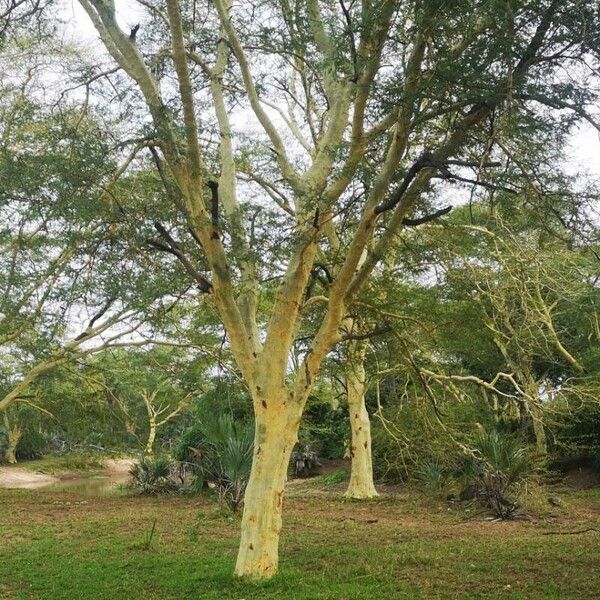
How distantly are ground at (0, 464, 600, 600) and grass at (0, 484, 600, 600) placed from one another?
0.02 meters

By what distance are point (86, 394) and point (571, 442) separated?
42.1ft

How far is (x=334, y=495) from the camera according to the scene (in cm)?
1697

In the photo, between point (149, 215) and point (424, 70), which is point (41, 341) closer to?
point (149, 215)

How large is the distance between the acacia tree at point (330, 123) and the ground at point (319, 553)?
35.7 inches

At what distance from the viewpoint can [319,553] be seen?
8609mm

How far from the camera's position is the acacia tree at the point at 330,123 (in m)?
5.35

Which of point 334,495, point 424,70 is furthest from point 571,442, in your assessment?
point 424,70

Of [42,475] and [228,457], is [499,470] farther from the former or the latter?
[42,475]

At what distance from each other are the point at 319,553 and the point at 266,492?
2271 millimetres

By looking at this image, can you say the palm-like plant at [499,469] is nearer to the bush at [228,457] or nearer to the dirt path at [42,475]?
the bush at [228,457]

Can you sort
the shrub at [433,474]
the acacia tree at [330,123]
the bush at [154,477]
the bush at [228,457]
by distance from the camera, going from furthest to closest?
the bush at [154,477]
the shrub at [433,474]
the bush at [228,457]
the acacia tree at [330,123]

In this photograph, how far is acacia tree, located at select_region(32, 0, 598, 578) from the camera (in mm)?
5352

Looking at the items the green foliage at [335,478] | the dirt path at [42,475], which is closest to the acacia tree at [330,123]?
the green foliage at [335,478]

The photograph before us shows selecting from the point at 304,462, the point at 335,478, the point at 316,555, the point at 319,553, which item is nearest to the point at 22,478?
the point at 304,462
